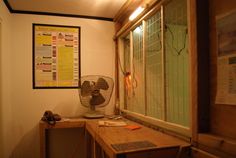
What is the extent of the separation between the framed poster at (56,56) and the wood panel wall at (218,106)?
2.10 m

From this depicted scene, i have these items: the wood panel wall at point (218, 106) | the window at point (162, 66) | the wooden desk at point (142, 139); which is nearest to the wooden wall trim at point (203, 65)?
the wood panel wall at point (218, 106)

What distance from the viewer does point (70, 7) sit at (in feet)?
8.99

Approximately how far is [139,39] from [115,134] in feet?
3.93

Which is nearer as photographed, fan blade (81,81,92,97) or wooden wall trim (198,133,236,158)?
wooden wall trim (198,133,236,158)

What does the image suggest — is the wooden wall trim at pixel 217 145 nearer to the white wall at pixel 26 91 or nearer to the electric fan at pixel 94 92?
the electric fan at pixel 94 92

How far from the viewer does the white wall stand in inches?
106

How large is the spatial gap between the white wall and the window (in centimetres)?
84

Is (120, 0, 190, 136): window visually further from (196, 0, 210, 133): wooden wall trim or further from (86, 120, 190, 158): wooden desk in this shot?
(196, 0, 210, 133): wooden wall trim

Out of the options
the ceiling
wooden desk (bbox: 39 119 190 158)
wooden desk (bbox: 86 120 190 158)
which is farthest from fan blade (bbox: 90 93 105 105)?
the ceiling

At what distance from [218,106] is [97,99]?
5.51 ft

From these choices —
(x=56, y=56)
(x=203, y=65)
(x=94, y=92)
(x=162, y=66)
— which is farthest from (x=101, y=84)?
(x=203, y=65)

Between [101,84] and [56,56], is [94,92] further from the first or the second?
[56,56]

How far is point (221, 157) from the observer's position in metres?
1.10

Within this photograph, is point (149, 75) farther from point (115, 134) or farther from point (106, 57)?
point (106, 57)
